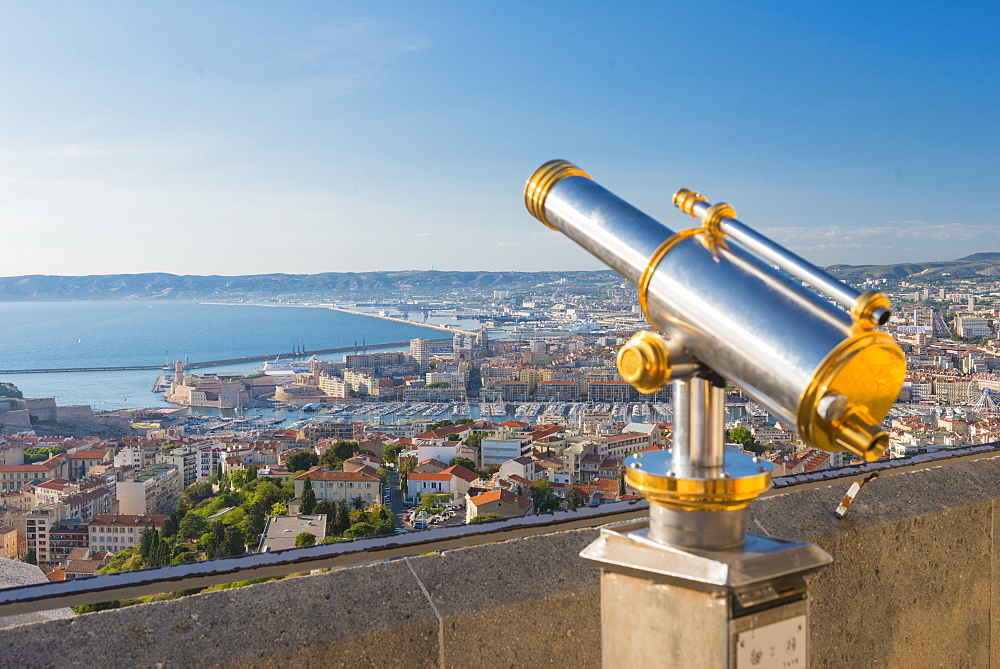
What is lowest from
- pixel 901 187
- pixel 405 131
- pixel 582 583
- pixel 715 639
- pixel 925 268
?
pixel 582 583

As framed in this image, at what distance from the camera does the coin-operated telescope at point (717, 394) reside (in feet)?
1.62

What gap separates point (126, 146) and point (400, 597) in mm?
49881

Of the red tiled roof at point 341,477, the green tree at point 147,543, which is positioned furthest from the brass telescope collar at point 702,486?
the red tiled roof at point 341,477

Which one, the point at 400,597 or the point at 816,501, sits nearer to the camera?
the point at 400,597

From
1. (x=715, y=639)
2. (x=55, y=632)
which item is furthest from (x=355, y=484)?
(x=715, y=639)

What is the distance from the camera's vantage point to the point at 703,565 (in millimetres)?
588

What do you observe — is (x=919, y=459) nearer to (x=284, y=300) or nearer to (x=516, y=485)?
(x=516, y=485)

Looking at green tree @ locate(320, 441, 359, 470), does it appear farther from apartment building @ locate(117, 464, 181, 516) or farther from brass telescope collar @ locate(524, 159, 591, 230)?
brass telescope collar @ locate(524, 159, 591, 230)

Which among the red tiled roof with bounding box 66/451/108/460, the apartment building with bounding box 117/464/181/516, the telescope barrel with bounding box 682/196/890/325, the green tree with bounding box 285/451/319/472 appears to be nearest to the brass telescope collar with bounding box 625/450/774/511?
the telescope barrel with bounding box 682/196/890/325

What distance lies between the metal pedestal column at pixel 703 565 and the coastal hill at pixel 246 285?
23644 mm

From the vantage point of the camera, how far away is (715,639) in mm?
597

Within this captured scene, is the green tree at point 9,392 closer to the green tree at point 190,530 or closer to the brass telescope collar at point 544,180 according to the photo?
the green tree at point 190,530

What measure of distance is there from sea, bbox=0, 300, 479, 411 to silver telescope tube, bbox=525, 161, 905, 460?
26090 millimetres

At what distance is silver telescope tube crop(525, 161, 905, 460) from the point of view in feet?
1.59
